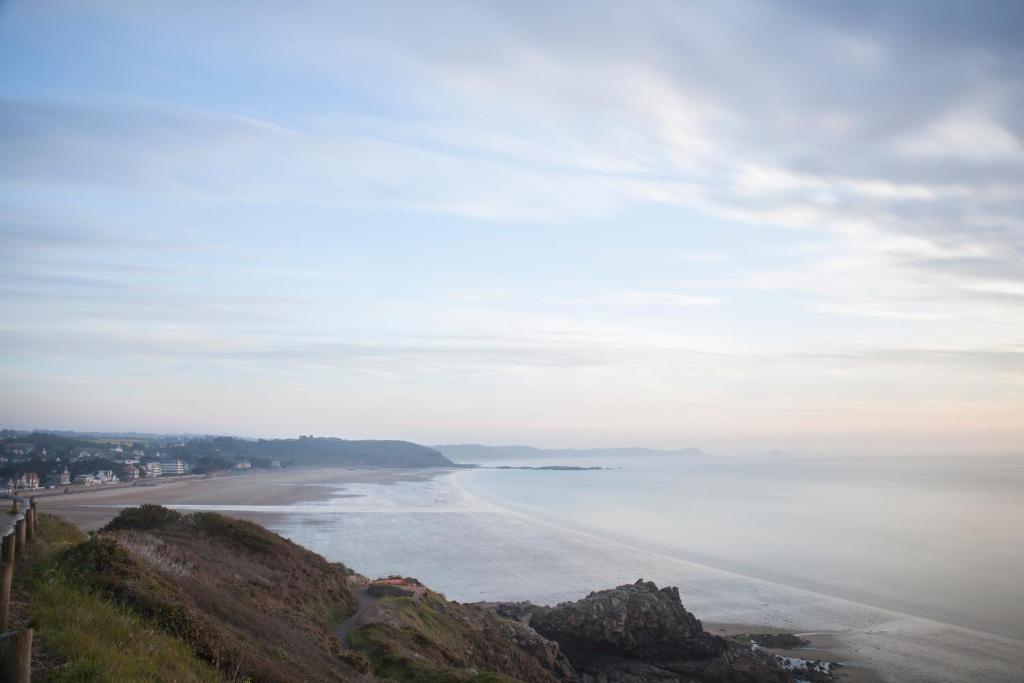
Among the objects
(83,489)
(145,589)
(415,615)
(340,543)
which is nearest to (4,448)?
(83,489)

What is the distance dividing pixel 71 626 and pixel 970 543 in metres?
70.7

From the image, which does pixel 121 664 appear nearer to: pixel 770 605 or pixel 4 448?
pixel 770 605

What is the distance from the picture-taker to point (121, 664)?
28.5 ft

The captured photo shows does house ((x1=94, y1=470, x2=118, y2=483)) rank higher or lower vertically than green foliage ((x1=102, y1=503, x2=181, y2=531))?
lower

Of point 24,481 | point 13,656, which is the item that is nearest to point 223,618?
point 13,656

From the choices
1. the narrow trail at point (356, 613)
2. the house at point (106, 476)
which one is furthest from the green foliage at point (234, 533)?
the house at point (106, 476)

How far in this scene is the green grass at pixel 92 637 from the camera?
27.6 feet

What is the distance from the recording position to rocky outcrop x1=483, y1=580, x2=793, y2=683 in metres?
27.0

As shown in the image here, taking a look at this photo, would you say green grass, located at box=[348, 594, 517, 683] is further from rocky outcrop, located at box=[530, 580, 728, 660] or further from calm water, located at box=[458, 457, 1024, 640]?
calm water, located at box=[458, 457, 1024, 640]

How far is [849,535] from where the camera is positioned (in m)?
68.6

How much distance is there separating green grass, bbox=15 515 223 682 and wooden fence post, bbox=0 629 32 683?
320 cm

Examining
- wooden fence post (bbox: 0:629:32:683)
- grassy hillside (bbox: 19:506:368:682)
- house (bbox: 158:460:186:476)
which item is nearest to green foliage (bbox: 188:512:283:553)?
grassy hillside (bbox: 19:506:368:682)

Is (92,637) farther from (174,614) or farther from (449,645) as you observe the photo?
(449,645)

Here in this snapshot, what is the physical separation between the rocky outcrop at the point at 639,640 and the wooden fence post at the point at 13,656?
24173mm
